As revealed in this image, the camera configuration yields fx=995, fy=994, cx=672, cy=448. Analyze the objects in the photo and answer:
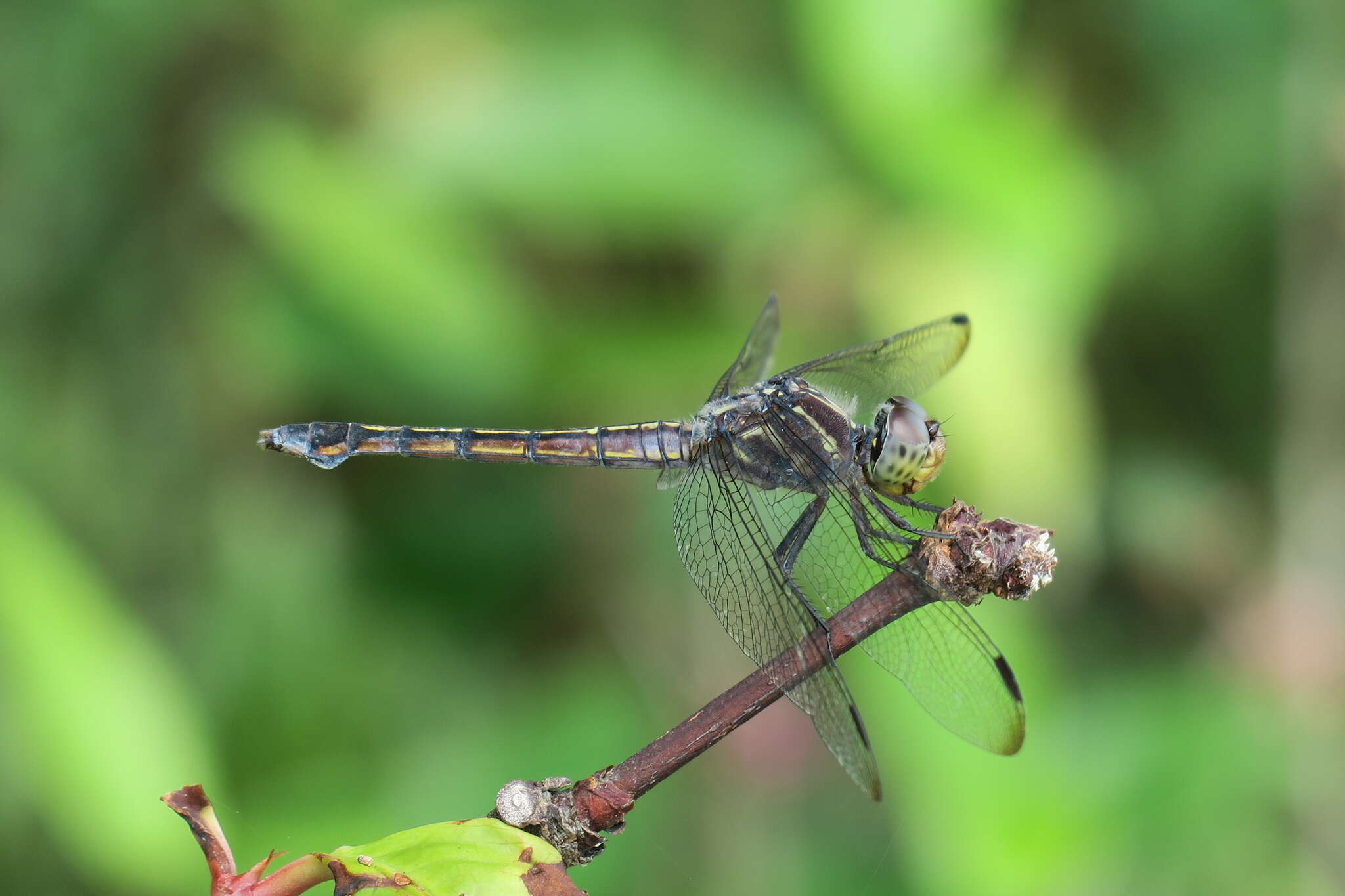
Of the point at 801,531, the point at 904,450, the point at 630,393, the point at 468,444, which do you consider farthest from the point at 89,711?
the point at 904,450

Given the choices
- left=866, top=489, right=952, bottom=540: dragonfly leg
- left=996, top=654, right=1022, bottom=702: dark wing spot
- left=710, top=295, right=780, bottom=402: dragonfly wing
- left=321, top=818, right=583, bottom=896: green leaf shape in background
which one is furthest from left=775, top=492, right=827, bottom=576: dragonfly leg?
left=321, top=818, right=583, bottom=896: green leaf shape in background

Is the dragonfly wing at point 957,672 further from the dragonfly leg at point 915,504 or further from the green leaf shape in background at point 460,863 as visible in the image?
the green leaf shape in background at point 460,863

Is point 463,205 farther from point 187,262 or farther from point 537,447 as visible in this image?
point 187,262

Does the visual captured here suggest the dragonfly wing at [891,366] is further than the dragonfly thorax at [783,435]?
Yes

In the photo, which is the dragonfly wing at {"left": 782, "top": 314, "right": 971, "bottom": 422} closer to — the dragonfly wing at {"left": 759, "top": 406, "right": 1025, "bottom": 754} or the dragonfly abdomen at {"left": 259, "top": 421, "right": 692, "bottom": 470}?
the dragonfly wing at {"left": 759, "top": 406, "right": 1025, "bottom": 754}

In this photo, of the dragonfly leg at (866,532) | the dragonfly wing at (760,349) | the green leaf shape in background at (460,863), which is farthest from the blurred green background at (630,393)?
the green leaf shape in background at (460,863)

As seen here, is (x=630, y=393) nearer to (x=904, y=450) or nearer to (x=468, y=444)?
(x=468, y=444)

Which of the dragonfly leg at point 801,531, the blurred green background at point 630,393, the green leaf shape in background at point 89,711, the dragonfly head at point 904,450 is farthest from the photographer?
the blurred green background at point 630,393
